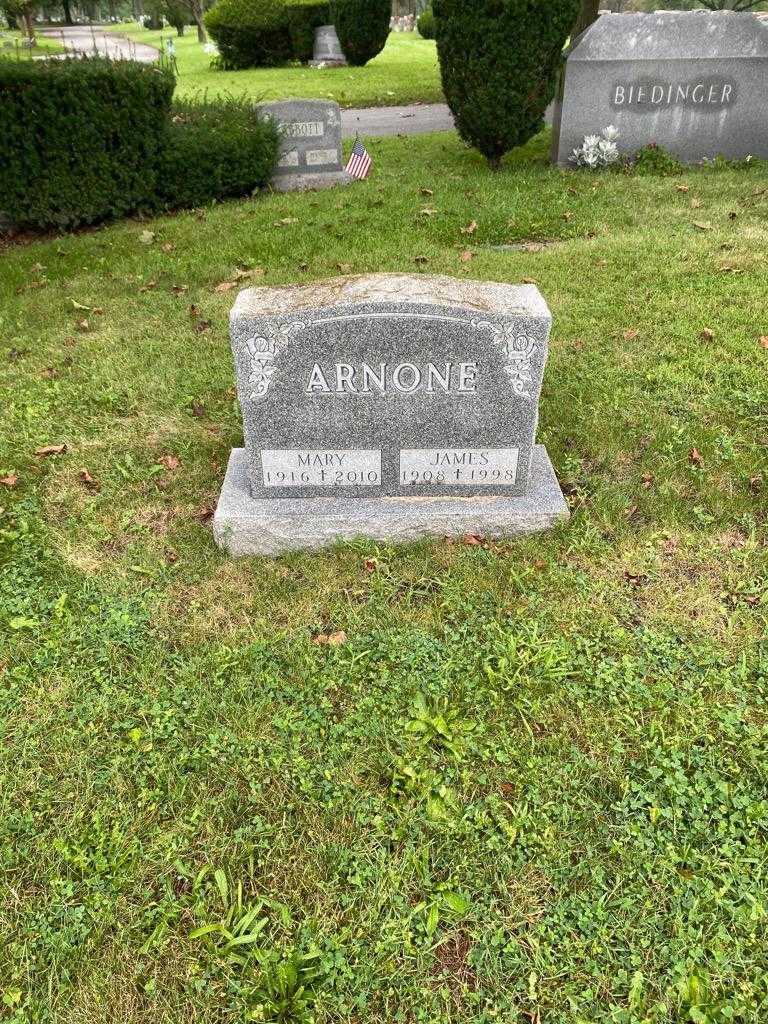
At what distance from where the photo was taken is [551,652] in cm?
305

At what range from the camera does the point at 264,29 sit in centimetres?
2128

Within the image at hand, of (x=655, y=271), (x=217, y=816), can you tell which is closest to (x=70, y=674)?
(x=217, y=816)

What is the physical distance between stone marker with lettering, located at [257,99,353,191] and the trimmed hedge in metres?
14.6

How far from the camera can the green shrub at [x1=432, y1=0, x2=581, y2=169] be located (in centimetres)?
832

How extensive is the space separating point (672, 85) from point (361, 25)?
14.4m

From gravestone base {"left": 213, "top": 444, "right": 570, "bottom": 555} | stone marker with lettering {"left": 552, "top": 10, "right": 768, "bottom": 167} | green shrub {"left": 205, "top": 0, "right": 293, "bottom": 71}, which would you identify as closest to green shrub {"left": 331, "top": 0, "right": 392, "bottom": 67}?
green shrub {"left": 205, "top": 0, "right": 293, "bottom": 71}

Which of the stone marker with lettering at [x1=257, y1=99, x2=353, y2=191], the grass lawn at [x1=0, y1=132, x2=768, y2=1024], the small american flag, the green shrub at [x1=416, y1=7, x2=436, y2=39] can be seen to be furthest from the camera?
the green shrub at [x1=416, y1=7, x2=436, y2=39]

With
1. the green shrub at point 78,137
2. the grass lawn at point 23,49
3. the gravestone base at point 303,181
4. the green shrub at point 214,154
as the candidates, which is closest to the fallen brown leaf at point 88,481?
the green shrub at point 78,137

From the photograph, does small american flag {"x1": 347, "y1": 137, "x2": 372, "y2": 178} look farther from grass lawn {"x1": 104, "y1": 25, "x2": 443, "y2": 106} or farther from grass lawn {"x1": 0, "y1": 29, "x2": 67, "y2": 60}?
grass lawn {"x1": 104, "y1": 25, "x2": 443, "y2": 106}

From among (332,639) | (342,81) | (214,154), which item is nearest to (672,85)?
(214,154)

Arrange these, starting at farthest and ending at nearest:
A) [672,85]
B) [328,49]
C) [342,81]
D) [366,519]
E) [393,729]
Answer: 1. [328,49]
2. [342,81]
3. [672,85]
4. [366,519]
5. [393,729]

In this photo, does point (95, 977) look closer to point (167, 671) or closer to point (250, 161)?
point (167, 671)

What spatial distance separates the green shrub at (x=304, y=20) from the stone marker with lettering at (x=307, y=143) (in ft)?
49.6

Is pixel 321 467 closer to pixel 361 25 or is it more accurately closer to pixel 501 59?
pixel 501 59
